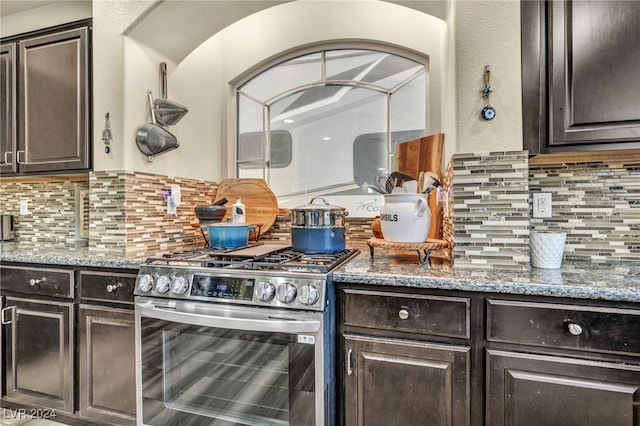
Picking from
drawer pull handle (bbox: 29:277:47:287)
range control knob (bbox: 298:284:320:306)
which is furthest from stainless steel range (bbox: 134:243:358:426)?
drawer pull handle (bbox: 29:277:47:287)

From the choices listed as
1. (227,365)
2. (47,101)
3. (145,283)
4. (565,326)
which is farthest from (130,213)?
(565,326)

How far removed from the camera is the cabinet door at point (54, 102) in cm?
206

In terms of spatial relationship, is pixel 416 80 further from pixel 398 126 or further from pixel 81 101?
pixel 81 101

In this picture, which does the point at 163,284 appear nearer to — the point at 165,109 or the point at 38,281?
the point at 38,281

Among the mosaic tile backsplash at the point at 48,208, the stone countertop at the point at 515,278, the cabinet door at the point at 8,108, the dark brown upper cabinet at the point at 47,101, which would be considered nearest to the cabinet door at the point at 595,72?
the stone countertop at the point at 515,278

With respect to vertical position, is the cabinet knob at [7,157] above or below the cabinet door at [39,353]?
above

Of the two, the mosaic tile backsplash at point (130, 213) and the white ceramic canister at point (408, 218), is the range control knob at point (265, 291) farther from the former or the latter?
the mosaic tile backsplash at point (130, 213)

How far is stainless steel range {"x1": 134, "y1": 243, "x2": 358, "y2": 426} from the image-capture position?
1.28 m

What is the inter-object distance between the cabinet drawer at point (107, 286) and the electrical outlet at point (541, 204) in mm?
1909

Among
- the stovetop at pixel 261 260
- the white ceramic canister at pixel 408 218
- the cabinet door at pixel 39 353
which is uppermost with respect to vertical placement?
the white ceramic canister at pixel 408 218

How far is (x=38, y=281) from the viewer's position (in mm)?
1787

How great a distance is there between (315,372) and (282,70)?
2.11 m

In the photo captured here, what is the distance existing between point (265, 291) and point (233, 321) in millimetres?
170

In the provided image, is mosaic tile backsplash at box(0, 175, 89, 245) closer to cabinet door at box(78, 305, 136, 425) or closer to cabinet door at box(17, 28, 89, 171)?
cabinet door at box(17, 28, 89, 171)
